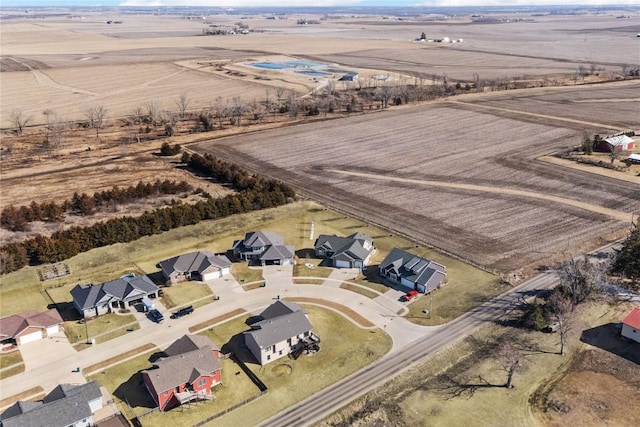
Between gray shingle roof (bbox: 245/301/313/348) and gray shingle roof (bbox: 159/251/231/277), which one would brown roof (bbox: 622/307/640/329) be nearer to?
gray shingle roof (bbox: 245/301/313/348)

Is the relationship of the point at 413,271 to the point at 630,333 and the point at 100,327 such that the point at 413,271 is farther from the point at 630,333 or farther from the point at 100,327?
the point at 100,327

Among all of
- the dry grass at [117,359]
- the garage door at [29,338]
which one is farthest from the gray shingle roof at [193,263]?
the garage door at [29,338]

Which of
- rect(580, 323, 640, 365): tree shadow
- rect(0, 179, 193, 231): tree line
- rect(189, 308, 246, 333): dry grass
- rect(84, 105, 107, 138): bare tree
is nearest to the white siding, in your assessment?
rect(580, 323, 640, 365): tree shadow

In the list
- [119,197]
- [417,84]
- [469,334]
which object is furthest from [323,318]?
[417,84]

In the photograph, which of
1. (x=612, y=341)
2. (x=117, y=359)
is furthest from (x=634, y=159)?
(x=117, y=359)

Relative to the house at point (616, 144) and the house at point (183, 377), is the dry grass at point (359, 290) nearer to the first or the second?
the house at point (183, 377)

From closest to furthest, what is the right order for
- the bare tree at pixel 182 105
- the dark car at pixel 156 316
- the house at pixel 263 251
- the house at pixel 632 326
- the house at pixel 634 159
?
the house at pixel 632 326
the dark car at pixel 156 316
the house at pixel 263 251
the house at pixel 634 159
the bare tree at pixel 182 105

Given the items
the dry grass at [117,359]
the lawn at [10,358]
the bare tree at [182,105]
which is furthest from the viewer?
the bare tree at [182,105]
